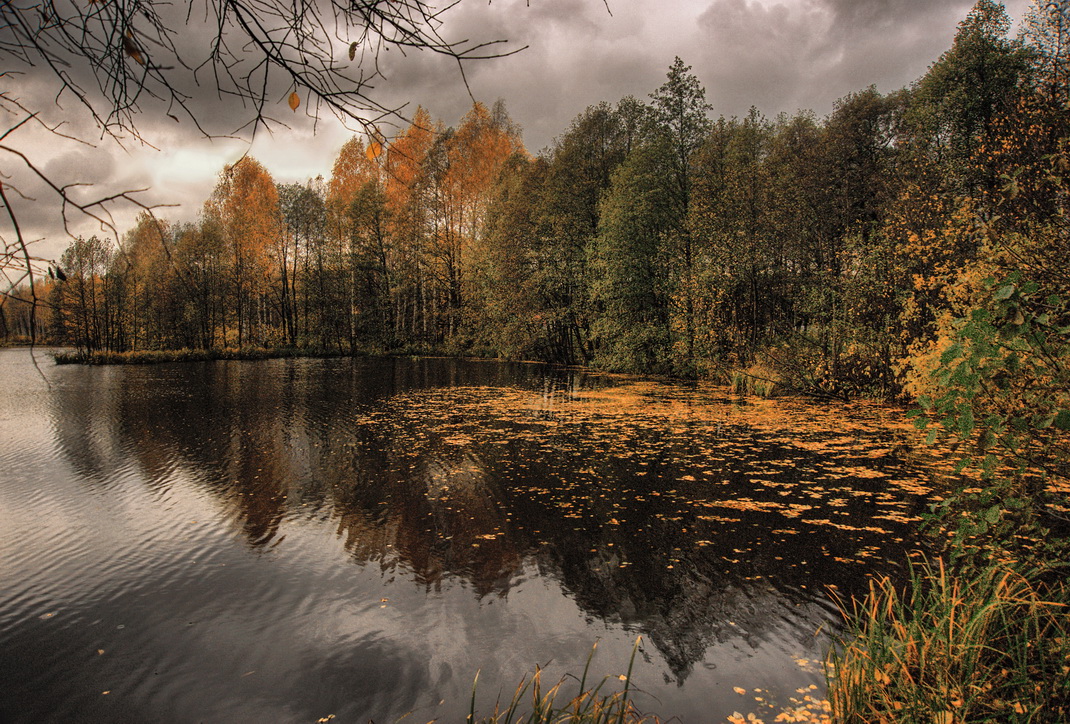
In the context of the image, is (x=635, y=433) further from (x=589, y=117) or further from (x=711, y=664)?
(x=589, y=117)

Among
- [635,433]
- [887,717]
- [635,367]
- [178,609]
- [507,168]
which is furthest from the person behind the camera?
[507,168]

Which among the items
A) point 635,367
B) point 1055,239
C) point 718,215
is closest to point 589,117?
point 718,215

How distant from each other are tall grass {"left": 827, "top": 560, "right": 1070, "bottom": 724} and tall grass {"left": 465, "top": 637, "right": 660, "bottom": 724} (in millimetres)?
1300

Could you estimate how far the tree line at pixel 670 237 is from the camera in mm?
11320

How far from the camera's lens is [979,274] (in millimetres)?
9312

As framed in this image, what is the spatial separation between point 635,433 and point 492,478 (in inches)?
159

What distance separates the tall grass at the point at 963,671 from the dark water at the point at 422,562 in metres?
0.63

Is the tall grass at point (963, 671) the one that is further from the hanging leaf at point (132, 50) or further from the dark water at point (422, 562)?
the hanging leaf at point (132, 50)

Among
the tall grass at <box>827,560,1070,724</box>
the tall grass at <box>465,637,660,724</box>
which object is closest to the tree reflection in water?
the tall grass at <box>465,637,660,724</box>

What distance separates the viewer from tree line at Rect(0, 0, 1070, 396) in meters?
11.3

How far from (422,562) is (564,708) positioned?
3.30 meters

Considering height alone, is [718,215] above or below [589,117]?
below

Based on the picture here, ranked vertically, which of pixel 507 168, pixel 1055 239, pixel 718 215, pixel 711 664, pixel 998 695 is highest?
pixel 507 168

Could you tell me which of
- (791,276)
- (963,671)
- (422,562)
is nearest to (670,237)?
(791,276)
